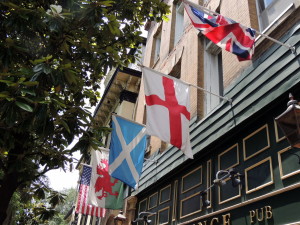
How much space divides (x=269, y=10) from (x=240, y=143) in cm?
314

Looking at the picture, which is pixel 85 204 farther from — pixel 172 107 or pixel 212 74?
pixel 172 107

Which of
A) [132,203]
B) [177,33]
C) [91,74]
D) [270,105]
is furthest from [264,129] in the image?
[177,33]

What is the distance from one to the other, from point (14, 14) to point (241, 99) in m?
4.32

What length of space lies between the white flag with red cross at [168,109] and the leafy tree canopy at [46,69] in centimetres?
96

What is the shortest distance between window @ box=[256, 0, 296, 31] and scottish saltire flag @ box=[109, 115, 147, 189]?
3954mm

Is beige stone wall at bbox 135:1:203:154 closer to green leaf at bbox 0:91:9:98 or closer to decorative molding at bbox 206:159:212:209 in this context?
decorative molding at bbox 206:159:212:209

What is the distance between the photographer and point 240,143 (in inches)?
252

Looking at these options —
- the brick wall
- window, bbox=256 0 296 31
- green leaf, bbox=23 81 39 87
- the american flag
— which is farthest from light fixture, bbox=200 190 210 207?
the american flag

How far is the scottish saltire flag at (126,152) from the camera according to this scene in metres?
7.71

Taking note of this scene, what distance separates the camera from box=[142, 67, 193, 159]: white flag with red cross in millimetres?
6230

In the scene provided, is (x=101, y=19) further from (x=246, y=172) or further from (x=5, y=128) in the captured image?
(x=246, y=172)

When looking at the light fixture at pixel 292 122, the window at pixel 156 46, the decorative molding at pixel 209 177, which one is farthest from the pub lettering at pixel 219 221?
the window at pixel 156 46

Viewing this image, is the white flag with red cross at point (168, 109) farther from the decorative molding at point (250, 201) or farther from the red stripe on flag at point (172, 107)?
the decorative molding at point (250, 201)

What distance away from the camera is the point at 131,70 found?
17781 millimetres
